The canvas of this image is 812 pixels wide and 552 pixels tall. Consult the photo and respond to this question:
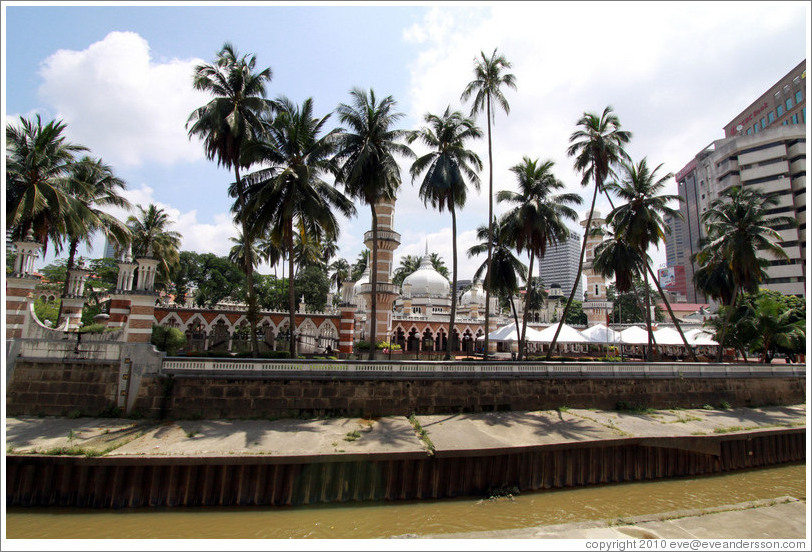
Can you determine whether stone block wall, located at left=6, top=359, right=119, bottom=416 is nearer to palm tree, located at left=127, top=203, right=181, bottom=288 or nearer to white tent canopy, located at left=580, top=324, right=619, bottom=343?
palm tree, located at left=127, top=203, right=181, bottom=288

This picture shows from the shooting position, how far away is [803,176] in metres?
59.7

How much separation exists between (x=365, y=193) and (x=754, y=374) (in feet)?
82.9

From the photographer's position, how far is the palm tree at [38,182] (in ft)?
62.7

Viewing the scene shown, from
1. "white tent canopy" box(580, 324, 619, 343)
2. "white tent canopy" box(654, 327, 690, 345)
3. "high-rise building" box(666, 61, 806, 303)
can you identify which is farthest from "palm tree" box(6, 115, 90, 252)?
"high-rise building" box(666, 61, 806, 303)

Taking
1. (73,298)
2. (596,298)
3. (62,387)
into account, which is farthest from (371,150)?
(596,298)

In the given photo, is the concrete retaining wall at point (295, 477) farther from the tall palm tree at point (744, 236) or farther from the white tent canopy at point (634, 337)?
the tall palm tree at point (744, 236)

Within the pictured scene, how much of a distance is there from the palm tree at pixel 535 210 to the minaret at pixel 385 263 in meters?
11.3

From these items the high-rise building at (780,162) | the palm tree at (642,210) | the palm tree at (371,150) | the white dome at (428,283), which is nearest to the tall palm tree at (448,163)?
the palm tree at (371,150)

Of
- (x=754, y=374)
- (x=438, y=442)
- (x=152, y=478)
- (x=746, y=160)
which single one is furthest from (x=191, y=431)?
(x=746, y=160)

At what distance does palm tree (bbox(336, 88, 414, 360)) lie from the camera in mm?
22844

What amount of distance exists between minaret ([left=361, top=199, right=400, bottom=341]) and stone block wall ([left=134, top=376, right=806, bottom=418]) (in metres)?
16.9

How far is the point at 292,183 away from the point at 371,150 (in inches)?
187

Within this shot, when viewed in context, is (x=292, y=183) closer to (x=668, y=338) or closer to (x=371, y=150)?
(x=371, y=150)

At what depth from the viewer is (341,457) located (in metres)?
12.7
